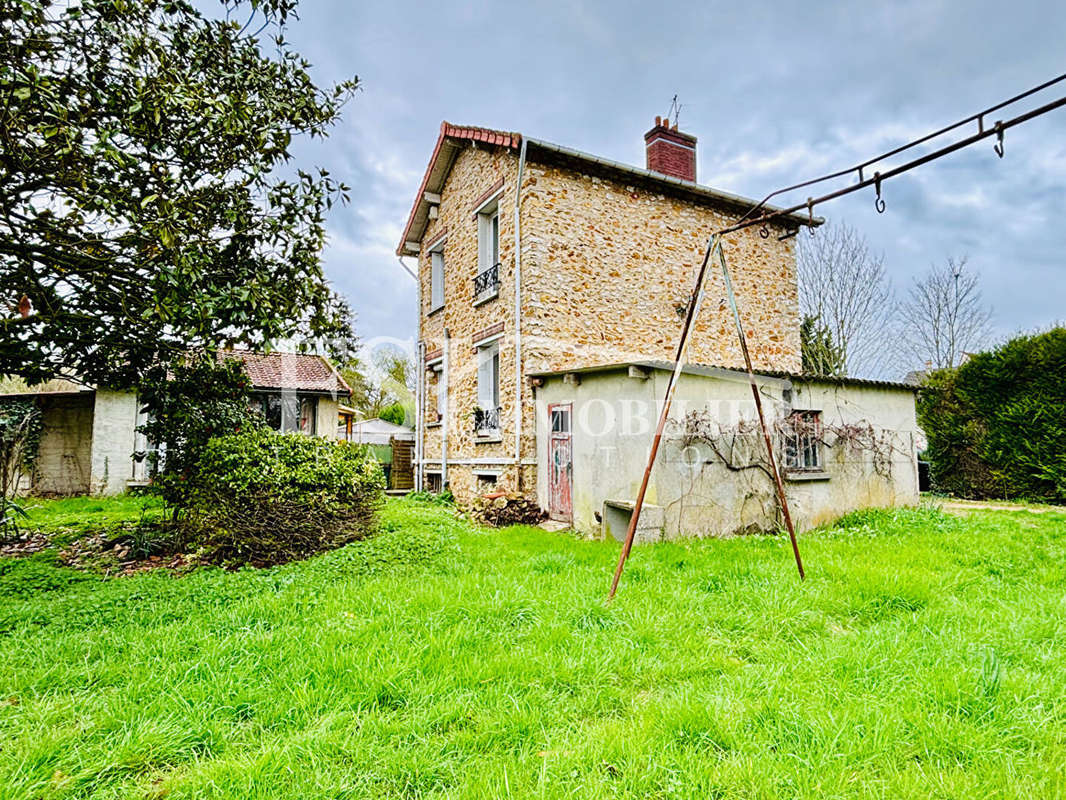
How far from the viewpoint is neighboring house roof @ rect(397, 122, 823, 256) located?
1050 cm

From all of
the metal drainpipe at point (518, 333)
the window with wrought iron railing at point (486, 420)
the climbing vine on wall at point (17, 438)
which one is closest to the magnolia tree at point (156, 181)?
the metal drainpipe at point (518, 333)

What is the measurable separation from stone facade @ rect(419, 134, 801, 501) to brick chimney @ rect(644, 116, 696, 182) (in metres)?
0.92

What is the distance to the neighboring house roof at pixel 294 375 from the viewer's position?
734 inches

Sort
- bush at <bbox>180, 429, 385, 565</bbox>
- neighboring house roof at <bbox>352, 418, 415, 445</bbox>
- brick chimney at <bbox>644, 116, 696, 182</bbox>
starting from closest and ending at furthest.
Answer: bush at <bbox>180, 429, 385, 565</bbox>
brick chimney at <bbox>644, 116, 696, 182</bbox>
neighboring house roof at <bbox>352, 418, 415, 445</bbox>

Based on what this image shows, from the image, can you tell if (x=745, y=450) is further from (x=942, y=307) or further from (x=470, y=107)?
(x=942, y=307)

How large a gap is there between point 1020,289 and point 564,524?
2191 cm

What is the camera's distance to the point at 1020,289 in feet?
68.1

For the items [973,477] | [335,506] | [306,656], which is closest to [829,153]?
[973,477]

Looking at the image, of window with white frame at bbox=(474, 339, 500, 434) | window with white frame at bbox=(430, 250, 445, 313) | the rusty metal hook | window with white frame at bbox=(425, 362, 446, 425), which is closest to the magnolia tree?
window with white frame at bbox=(474, 339, 500, 434)

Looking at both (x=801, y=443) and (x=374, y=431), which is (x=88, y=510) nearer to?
(x=374, y=431)

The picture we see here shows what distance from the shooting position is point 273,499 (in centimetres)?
675

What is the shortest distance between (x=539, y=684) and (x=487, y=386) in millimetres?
9208

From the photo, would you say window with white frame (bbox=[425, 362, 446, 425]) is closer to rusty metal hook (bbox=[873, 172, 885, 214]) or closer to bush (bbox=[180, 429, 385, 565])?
bush (bbox=[180, 429, 385, 565])

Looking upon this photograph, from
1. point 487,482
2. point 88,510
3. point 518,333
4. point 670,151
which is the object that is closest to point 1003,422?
point 670,151
